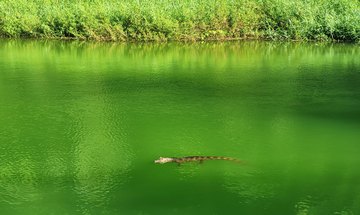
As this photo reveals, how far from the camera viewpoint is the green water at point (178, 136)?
505 cm

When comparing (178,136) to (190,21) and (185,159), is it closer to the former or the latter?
(185,159)

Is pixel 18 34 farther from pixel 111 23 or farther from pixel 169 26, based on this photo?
pixel 169 26

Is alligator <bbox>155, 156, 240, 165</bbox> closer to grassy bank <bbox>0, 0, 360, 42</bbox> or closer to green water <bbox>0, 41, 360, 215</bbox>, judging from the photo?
green water <bbox>0, 41, 360, 215</bbox>

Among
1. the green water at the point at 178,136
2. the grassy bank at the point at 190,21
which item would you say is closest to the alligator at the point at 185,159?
the green water at the point at 178,136

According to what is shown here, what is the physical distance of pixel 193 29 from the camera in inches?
647

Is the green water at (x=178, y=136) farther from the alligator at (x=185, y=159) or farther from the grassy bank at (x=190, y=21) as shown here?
the grassy bank at (x=190, y=21)

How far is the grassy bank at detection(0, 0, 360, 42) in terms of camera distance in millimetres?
16109

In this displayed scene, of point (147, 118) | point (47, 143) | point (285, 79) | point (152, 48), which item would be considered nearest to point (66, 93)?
point (147, 118)

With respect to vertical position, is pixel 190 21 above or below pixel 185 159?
above

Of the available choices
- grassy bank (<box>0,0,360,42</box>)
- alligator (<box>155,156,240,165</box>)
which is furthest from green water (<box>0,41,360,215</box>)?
grassy bank (<box>0,0,360,42</box>)

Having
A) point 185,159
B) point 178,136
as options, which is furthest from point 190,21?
point 185,159

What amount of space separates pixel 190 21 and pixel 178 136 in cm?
980

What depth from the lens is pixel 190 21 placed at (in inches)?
638

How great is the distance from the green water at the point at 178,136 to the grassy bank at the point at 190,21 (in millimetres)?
3901
